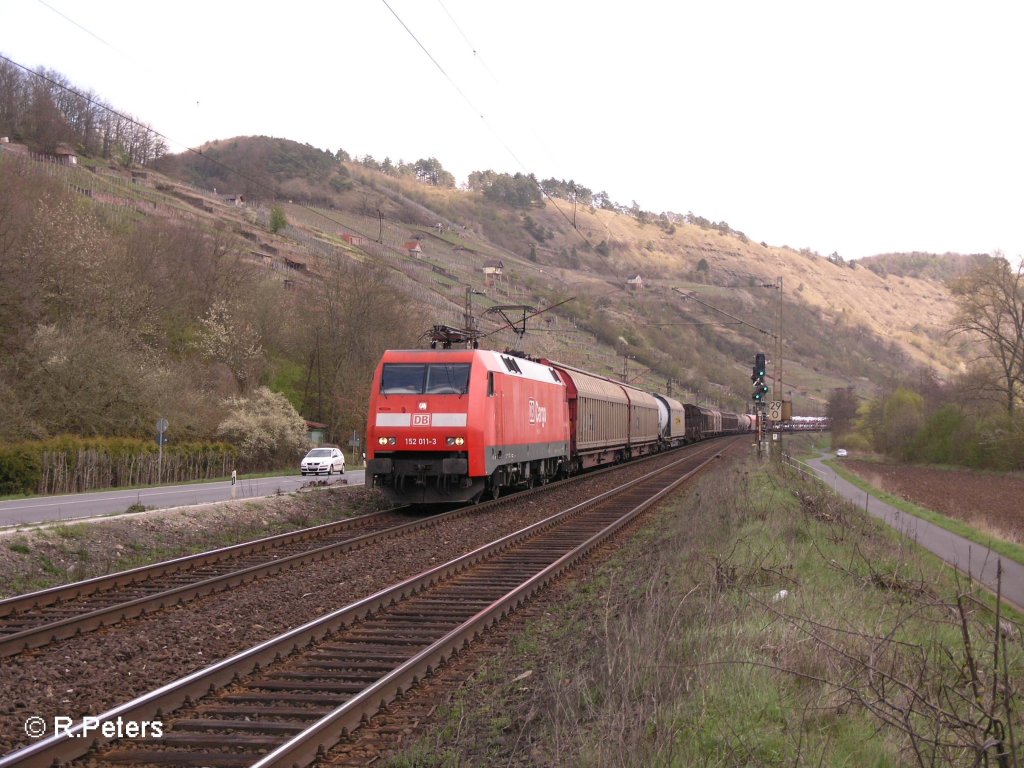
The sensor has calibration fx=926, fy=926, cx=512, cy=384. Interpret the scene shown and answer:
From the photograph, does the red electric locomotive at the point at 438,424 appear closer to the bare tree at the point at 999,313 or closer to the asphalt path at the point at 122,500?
the asphalt path at the point at 122,500

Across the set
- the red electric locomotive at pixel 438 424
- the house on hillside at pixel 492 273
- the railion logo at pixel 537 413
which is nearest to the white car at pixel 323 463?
the railion logo at pixel 537 413

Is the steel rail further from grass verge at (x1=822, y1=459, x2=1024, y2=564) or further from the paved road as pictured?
grass verge at (x1=822, y1=459, x2=1024, y2=564)

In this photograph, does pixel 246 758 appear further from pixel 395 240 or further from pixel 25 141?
pixel 395 240

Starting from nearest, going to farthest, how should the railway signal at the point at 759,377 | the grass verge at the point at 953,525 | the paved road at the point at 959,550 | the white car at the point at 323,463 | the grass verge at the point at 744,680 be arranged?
Answer: the grass verge at the point at 744,680 < the paved road at the point at 959,550 < the grass verge at the point at 953,525 < the railway signal at the point at 759,377 < the white car at the point at 323,463

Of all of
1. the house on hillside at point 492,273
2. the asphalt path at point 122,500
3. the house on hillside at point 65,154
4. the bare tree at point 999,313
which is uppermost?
the house on hillside at point 65,154

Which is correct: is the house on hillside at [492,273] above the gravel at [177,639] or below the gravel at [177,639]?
above

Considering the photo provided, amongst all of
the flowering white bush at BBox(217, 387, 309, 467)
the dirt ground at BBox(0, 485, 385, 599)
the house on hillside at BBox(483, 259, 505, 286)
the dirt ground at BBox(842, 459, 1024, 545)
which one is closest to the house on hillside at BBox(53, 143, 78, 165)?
the house on hillside at BBox(483, 259, 505, 286)

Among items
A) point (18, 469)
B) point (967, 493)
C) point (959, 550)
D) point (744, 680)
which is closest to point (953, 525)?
point (959, 550)

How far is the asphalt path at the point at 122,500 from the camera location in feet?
67.9

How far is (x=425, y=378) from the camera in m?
20.2

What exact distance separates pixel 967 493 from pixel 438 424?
30681 mm

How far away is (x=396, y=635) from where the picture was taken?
9031 millimetres

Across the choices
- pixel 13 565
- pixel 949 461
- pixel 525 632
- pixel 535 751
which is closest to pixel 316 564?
pixel 13 565

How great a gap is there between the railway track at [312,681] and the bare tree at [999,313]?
163 feet
